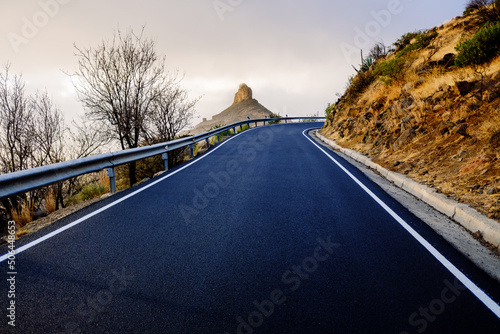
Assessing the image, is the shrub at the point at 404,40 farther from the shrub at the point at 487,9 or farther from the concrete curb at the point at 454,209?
the concrete curb at the point at 454,209

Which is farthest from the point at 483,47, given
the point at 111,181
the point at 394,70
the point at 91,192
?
the point at 91,192

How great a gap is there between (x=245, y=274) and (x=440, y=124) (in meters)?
9.04

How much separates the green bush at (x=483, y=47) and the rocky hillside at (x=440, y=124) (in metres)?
0.43

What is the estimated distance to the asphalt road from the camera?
7.68 feet

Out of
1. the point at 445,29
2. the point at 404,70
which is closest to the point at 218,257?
the point at 404,70

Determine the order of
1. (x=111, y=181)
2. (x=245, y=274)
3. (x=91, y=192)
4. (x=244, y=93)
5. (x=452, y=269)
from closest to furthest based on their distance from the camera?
1. (x=245, y=274)
2. (x=452, y=269)
3. (x=111, y=181)
4. (x=91, y=192)
5. (x=244, y=93)

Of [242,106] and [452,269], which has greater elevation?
[242,106]

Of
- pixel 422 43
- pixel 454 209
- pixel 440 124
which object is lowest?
Answer: pixel 454 209

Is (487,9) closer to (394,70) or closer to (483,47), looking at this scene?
(394,70)

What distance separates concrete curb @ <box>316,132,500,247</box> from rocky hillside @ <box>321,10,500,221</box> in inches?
10.0

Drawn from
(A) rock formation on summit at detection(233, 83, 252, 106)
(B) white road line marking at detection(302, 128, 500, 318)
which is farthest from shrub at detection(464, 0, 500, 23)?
(A) rock formation on summit at detection(233, 83, 252, 106)

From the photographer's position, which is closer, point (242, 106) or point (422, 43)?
point (422, 43)

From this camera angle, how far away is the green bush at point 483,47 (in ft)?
34.2

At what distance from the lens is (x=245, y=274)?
9.85ft
